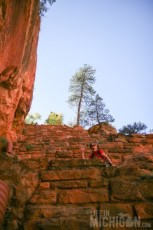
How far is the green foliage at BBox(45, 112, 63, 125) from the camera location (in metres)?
28.5

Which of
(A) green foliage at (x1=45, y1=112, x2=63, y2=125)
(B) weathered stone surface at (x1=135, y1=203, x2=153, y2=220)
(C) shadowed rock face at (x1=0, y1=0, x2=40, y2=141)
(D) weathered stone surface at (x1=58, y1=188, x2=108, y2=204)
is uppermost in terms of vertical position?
(A) green foliage at (x1=45, y1=112, x2=63, y2=125)

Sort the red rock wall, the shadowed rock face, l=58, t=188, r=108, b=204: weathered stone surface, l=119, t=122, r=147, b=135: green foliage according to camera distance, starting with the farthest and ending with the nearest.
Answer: l=119, t=122, r=147, b=135: green foliage → the shadowed rock face → l=58, t=188, r=108, b=204: weathered stone surface → the red rock wall

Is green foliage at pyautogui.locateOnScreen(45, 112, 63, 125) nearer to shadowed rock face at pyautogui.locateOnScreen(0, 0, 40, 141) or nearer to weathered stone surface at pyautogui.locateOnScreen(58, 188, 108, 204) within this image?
shadowed rock face at pyautogui.locateOnScreen(0, 0, 40, 141)

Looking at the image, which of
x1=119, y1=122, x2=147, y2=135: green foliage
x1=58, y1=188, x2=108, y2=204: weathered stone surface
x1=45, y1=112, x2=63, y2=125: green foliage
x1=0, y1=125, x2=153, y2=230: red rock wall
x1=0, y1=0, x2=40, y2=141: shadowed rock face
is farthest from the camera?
x1=45, y1=112, x2=63, y2=125: green foliage

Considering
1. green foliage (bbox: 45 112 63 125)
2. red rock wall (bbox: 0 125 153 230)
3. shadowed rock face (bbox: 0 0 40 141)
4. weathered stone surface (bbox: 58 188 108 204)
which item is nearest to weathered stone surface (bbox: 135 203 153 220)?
red rock wall (bbox: 0 125 153 230)

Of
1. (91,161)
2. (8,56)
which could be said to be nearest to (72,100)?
(8,56)

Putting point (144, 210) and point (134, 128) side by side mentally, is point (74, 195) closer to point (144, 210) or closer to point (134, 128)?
point (144, 210)

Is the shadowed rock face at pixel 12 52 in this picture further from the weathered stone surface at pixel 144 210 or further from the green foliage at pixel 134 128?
the green foliage at pixel 134 128

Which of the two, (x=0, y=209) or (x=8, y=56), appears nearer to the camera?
(x=0, y=209)

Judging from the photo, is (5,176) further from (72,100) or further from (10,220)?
(72,100)

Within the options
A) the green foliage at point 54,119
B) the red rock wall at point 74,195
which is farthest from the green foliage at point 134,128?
the red rock wall at point 74,195

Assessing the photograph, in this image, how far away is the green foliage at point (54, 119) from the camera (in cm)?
2847

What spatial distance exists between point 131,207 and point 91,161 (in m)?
1.11

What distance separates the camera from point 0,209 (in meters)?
2.56
